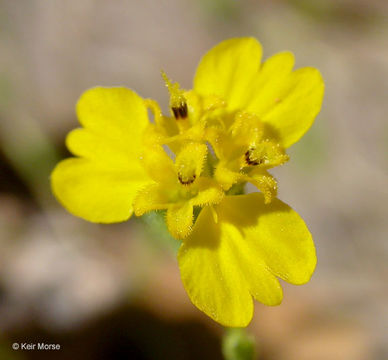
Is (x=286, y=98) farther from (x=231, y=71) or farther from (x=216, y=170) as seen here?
(x=216, y=170)

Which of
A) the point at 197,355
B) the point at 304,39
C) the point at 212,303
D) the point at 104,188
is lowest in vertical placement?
the point at 197,355

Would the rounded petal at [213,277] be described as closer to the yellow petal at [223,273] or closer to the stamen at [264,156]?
the yellow petal at [223,273]

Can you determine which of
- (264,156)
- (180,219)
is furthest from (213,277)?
(264,156)

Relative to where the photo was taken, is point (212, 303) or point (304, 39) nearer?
point (212, 303)

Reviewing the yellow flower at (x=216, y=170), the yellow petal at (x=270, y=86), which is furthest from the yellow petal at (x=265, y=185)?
the yellow petal at (x=270, y=86)

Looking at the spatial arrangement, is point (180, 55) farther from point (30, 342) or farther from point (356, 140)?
point (30, 342)

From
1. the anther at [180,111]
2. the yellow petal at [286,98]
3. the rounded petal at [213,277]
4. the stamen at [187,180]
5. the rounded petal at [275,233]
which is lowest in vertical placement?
the rounded petal at [213,277]

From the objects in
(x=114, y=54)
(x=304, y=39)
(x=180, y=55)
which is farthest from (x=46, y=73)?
(x=304, y=39)
